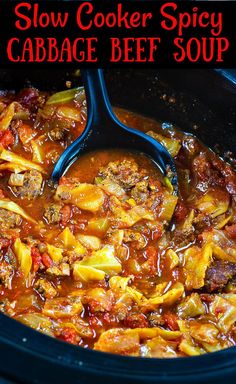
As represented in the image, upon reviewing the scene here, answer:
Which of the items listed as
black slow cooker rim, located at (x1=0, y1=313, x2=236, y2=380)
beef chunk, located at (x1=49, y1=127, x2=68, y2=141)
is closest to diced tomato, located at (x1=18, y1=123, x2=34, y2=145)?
beef chunk, located at (x1=49, y1=127, x2=68, y2=141)

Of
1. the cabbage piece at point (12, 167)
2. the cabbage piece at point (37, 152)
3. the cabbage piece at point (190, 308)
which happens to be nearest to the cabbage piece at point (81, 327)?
the cabbage piece at point (190, 308)

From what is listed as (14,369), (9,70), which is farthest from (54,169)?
(14,369)

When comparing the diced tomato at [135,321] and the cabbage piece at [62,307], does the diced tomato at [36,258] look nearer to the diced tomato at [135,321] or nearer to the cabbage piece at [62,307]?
the cabbage piece at [62,307]

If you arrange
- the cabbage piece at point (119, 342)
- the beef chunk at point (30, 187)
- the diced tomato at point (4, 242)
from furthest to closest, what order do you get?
1. the beef chunk at point (30, 187)
2. the diced tomato at point (4, 242)
3. the cabbage piece at point (119, 342)

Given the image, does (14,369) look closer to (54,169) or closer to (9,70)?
(54,169)

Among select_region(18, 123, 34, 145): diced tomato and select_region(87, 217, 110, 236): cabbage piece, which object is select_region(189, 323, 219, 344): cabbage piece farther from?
select_region(18, 123, 34, 145): diced tomato
